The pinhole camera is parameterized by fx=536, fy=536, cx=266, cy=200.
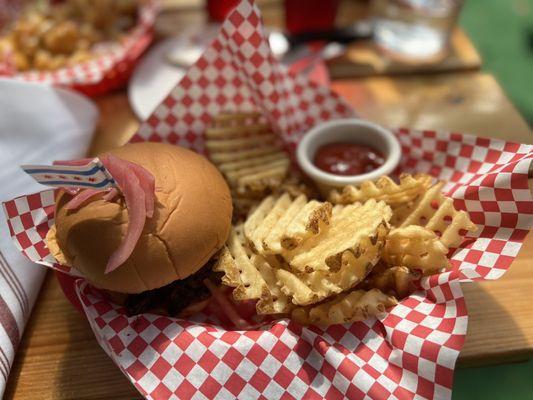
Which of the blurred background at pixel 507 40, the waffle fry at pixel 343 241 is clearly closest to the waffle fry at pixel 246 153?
the waffle fry at pixel 343 241

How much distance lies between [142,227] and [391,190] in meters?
0.69

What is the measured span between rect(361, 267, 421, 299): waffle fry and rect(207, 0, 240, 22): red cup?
1833mm

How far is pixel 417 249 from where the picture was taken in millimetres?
1375

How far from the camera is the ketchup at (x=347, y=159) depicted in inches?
70.3

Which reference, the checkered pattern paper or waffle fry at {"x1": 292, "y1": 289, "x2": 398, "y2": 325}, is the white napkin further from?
waffle fry at {"x1": 292, "y1": 289, "x2": 398, "y2": 325}

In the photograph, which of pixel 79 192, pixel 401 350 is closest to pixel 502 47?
pixel 401 350

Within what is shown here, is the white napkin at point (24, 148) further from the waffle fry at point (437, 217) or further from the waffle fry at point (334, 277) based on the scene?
the waffle fry at point (437, 217)

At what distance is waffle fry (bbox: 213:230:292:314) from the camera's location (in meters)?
1.33

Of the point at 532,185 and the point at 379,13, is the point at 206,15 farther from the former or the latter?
the point at 532,185

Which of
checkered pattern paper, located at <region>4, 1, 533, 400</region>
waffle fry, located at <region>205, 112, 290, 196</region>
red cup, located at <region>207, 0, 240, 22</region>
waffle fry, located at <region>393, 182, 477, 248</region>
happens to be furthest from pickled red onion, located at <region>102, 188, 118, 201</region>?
red cup, located at <region>207, 0, 240, 22</region>

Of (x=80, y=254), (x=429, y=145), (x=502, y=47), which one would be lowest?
(x=502, y=47)

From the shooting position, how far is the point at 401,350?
130cm

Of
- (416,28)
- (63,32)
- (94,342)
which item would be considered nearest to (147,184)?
(94,342)

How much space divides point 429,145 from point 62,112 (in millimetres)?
1380
